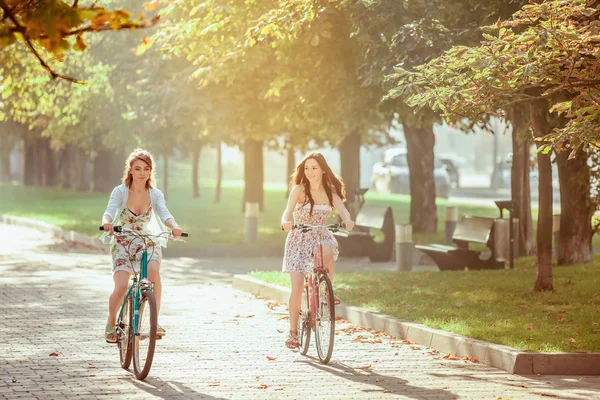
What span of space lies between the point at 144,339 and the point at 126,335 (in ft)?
1.07

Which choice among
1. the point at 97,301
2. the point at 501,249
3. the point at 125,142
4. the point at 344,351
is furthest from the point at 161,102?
the point at 344,351

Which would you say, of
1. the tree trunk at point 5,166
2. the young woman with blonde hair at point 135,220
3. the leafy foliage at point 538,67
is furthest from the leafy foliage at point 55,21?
the tree trunk at point 5,166

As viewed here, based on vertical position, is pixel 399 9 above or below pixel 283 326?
above

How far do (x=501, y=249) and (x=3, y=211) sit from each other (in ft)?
69.6

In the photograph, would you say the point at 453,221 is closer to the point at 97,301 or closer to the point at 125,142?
the point at 97,301

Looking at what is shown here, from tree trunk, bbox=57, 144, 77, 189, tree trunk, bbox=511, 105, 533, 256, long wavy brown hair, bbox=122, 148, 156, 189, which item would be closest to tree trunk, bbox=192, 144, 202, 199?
tree trunk, bbox=57, 144, 77, 189

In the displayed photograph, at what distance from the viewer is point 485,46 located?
445 inches

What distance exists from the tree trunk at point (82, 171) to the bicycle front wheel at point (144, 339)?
43715 millimetres

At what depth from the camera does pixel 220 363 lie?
977cm

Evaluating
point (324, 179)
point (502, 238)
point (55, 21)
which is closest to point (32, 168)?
point (502, 238)

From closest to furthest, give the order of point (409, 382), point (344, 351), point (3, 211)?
point (409, 382) < point (344, 351) < point (3, 211)

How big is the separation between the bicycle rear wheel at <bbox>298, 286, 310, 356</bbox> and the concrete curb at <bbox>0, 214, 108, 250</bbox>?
486 inches

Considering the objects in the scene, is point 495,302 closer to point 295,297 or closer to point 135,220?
point 295,297

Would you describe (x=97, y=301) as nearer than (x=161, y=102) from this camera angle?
Yes
